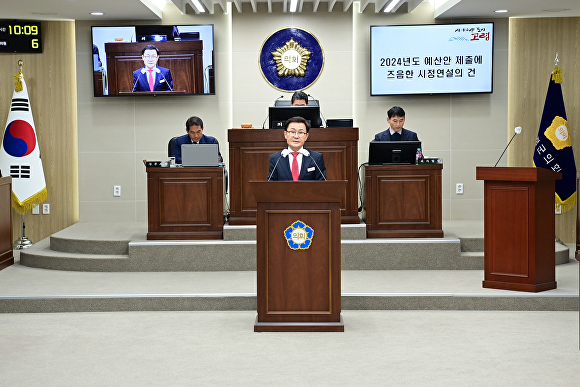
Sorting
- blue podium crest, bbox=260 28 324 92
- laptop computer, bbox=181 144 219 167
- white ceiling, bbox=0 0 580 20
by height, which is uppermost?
white ceiling, bbox=0 0 580 20

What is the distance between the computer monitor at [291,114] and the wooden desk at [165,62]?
2068mm

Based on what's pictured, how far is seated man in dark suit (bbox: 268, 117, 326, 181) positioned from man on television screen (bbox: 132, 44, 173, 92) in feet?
10.4

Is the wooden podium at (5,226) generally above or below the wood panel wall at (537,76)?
below

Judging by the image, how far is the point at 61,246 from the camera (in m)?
6.59

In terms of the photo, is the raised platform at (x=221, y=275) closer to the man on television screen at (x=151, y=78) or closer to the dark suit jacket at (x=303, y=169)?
the dark suit jacket at (x=303, y=169)

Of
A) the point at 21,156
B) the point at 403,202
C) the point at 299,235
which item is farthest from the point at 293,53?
the point at 299,235

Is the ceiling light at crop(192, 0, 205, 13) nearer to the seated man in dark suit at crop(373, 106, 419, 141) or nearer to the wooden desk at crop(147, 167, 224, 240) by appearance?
the wooden desk at crop(147, 167, 224, 240)

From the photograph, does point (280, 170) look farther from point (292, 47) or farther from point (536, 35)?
point (536, 35)

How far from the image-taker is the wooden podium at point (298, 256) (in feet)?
14.0

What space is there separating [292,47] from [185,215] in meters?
3.03

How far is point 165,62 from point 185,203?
2.51m

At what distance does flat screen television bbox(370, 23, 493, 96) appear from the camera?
7.93 meters

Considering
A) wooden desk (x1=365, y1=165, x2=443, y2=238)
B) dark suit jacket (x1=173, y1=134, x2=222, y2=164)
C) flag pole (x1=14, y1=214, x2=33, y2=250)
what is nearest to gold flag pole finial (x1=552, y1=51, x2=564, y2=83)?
wooden desk (x1=365, y1=165, x2=443, y2=238)

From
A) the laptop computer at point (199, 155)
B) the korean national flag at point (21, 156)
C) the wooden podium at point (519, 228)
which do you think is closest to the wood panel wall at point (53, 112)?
the korean national flag at point (21, 156)
